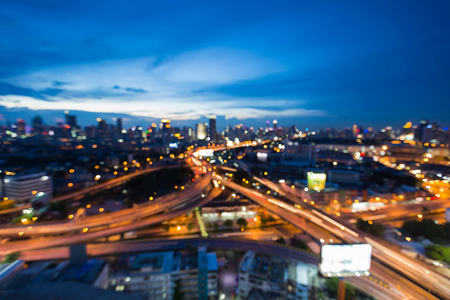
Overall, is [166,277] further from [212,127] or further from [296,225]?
[212,127]

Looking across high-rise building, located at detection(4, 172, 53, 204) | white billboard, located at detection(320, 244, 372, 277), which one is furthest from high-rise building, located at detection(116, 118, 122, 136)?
white billboard, located at detection(320, 244, 372, 277)

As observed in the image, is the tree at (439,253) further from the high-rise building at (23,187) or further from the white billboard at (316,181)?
the high-rise building at (23,187)

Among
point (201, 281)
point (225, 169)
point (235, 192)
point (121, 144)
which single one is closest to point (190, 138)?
point (121, 144)

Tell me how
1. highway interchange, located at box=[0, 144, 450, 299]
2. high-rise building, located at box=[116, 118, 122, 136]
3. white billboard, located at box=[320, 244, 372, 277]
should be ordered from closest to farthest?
white billboard, located at box=[320, 244, 372, 277] < highway interchange, located at box=[0, 144, 450, 299] < high-rise building, located at box=[116, 118, 122, 136]

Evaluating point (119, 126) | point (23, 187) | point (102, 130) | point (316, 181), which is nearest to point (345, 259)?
point (316, 181)

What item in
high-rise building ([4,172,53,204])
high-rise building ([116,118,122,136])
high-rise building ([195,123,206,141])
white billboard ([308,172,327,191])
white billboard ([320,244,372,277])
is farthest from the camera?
high-rise building ([195,123,206,141])

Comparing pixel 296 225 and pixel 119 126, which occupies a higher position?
pixel 119 126

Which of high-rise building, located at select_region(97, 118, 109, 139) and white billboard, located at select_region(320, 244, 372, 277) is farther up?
high-rise building, located at select_region(97, 118, 109, 139)

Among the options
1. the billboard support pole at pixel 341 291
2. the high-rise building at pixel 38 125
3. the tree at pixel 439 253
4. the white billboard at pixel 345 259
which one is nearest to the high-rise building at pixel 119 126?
the high-rise building at pixel 38 125

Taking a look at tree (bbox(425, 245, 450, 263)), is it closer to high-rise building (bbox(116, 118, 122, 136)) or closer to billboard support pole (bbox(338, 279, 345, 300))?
billboard support pole (bbox(338, 279, 345, 300))
